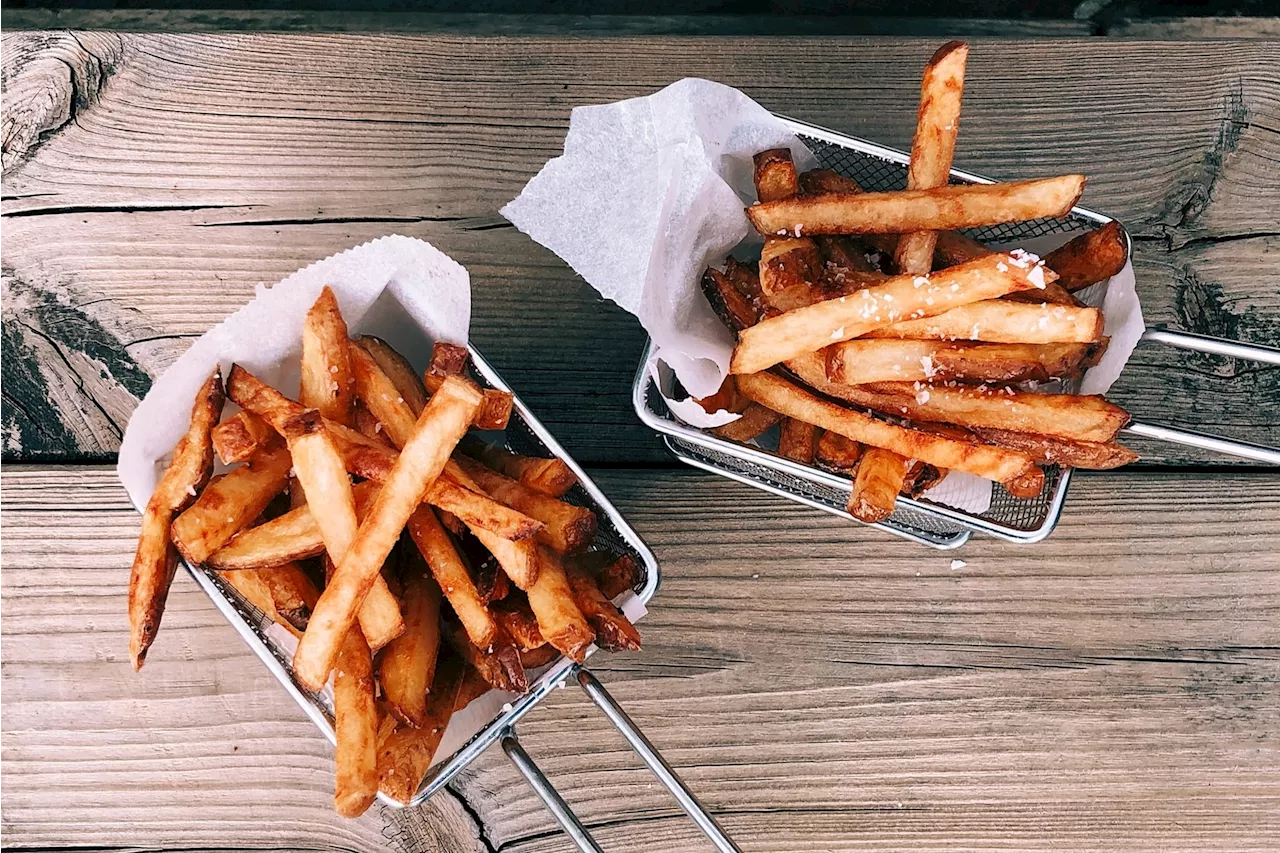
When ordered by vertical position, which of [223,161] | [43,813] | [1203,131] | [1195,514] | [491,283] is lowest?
[43,813]

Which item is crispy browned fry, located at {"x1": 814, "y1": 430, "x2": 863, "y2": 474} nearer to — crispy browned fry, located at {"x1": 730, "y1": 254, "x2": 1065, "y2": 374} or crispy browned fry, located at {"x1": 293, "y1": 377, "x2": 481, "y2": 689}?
crispy browned fry, located at {"x1": 730, "y1": 254, "x2": 1065, "y2": 374}

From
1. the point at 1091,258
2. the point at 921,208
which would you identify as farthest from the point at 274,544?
the point at 1091,258

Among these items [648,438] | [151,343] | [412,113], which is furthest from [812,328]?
[151,343]

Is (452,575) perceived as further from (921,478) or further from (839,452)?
(921,478)

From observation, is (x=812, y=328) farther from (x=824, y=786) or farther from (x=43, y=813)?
(x=43, y=813)

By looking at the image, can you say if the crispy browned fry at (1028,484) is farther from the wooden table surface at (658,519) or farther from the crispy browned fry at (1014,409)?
the wooden table surface at (658,519)
